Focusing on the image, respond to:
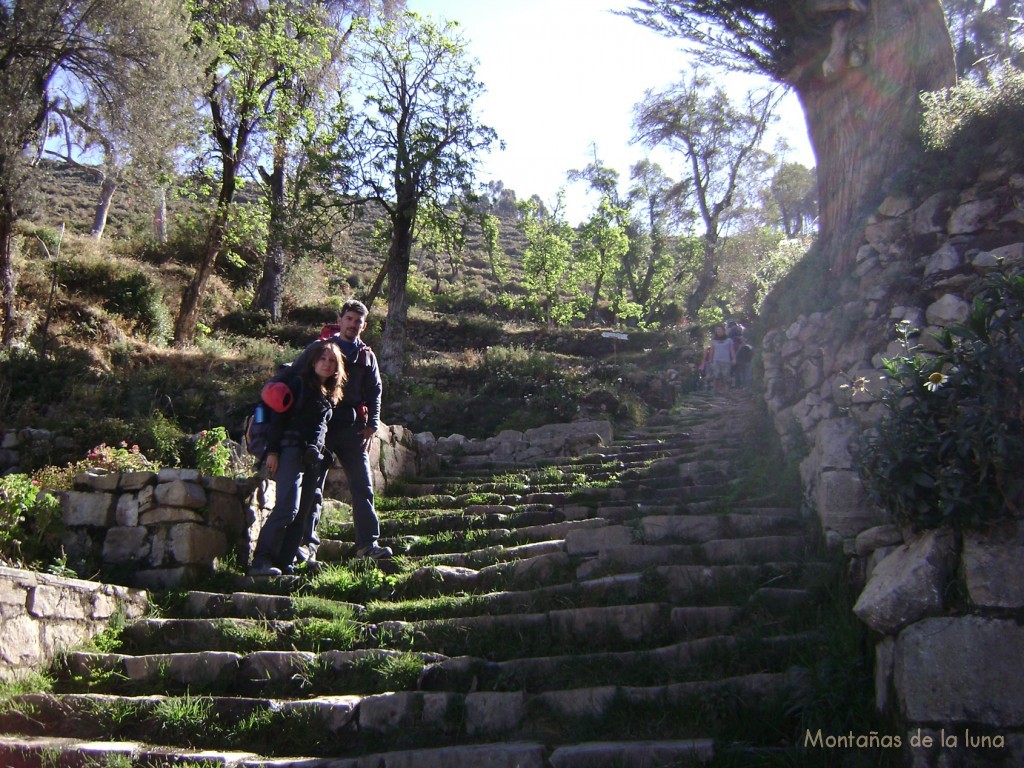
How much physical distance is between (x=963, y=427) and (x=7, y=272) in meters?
15.6

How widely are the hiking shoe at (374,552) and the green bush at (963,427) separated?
4120mm

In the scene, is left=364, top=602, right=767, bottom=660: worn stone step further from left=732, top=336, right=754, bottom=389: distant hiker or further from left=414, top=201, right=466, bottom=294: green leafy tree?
left=414, top=201, right=466, bottom=294: green leafy tree

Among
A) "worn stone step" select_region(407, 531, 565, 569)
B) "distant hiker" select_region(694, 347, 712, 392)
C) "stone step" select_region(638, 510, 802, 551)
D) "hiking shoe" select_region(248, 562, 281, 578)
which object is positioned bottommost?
"hiking shoe" select_region(248, 562, 281, 578)

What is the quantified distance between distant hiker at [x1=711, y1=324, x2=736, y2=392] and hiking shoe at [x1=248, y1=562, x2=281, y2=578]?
11.6 metres

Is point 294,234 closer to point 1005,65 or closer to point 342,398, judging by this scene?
point 342,398

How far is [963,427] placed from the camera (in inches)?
145

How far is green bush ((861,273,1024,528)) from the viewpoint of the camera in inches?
139

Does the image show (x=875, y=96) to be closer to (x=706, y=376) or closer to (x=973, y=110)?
(x=973, y=110)

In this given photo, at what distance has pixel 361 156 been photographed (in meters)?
17.3

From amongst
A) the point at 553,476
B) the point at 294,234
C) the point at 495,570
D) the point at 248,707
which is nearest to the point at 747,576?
the point at 495,570

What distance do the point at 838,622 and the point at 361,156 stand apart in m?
15.2

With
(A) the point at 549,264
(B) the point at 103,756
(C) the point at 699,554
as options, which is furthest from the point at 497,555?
(A) the point at 549,264

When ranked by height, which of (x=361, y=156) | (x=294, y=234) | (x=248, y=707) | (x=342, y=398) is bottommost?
(x=248, y=707)

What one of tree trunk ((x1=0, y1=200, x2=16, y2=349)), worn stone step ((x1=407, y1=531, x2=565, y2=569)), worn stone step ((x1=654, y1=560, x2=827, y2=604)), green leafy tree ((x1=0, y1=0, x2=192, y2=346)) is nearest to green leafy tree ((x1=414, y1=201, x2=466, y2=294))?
green leafy tree ((x1=0, y1=0, x2=192, y2=346))
